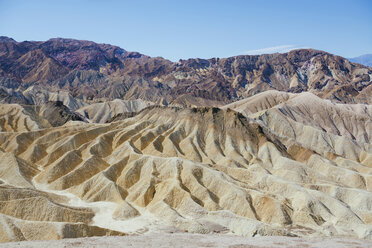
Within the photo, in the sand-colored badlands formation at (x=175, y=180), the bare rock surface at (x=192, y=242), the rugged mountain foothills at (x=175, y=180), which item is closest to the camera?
the bare rock surface at (x=192, y=242)

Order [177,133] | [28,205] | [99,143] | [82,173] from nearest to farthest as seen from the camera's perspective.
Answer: [28,205] → [82,173] → [99,143] → [177,133]

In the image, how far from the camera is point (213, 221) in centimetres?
6116

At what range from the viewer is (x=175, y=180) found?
73.0 meters

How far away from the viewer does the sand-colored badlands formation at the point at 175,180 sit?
57906 mm

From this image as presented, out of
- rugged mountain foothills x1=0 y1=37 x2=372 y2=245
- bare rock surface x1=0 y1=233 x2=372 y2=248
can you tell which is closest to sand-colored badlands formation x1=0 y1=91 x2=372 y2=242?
rugged mountain foothills x1=0 y1=37 x2=372 y2=245

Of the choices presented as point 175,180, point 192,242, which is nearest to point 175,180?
point 175,180

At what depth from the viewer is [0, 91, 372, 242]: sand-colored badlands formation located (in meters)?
57.9

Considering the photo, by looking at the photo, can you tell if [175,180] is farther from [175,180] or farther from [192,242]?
[192,242]

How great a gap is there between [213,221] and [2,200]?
111 ft

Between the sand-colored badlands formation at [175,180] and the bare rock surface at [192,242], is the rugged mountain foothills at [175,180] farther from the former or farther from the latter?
the bare rock surface at [192,242]

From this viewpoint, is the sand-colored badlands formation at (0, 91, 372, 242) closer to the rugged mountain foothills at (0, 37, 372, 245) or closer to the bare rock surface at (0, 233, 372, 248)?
the rugged mountain foothills at (0, 37, 372, 245)

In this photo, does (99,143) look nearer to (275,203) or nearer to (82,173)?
(82,173)

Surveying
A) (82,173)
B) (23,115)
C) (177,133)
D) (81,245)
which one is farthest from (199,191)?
(23,115)

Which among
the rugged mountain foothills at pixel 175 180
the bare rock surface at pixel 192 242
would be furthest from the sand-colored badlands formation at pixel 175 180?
the bare rock surface at pixel 192 242
